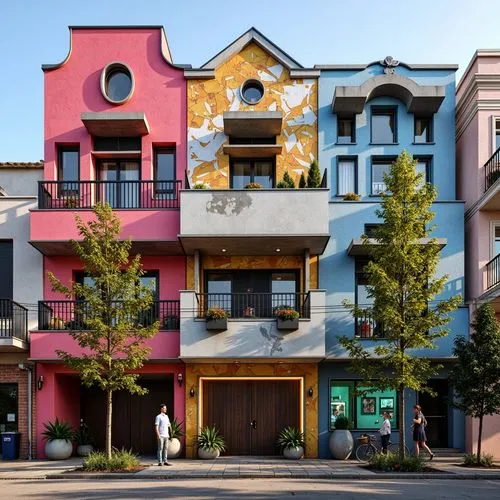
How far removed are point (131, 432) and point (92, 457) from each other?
519cm

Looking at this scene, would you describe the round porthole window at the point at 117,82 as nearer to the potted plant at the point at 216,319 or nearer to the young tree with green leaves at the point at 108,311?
the young tree with green leaves at the point at 108,311

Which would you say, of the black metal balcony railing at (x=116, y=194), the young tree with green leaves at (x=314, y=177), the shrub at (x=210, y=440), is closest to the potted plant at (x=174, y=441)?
the shrub at (x=210, y=440)

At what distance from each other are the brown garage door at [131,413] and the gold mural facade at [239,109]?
781 cm

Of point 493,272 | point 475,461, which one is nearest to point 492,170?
point 493,272

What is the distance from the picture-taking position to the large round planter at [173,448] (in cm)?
2030

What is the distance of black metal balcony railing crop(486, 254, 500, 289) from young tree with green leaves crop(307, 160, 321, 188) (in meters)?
6.34

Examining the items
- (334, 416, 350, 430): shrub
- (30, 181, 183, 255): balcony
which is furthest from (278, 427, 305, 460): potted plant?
(30, 181, 183, 255): balcony

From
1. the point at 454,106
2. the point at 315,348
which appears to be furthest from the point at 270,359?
the point at 454,106

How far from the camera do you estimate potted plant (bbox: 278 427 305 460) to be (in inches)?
804

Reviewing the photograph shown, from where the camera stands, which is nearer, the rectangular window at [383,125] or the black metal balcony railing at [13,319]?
the black metal balcony railing at [13,319]

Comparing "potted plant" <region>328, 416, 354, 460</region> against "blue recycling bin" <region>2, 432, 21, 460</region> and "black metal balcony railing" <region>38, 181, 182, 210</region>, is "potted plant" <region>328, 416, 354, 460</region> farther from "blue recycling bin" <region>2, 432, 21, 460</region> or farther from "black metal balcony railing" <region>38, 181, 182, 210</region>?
"blue recycling bin" <region>2, 432, 21, 460</region>

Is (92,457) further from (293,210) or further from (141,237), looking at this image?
(293,210)

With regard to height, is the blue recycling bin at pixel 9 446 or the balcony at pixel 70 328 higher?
the balcony at pixel 70 328

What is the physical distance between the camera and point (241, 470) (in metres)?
17.3
